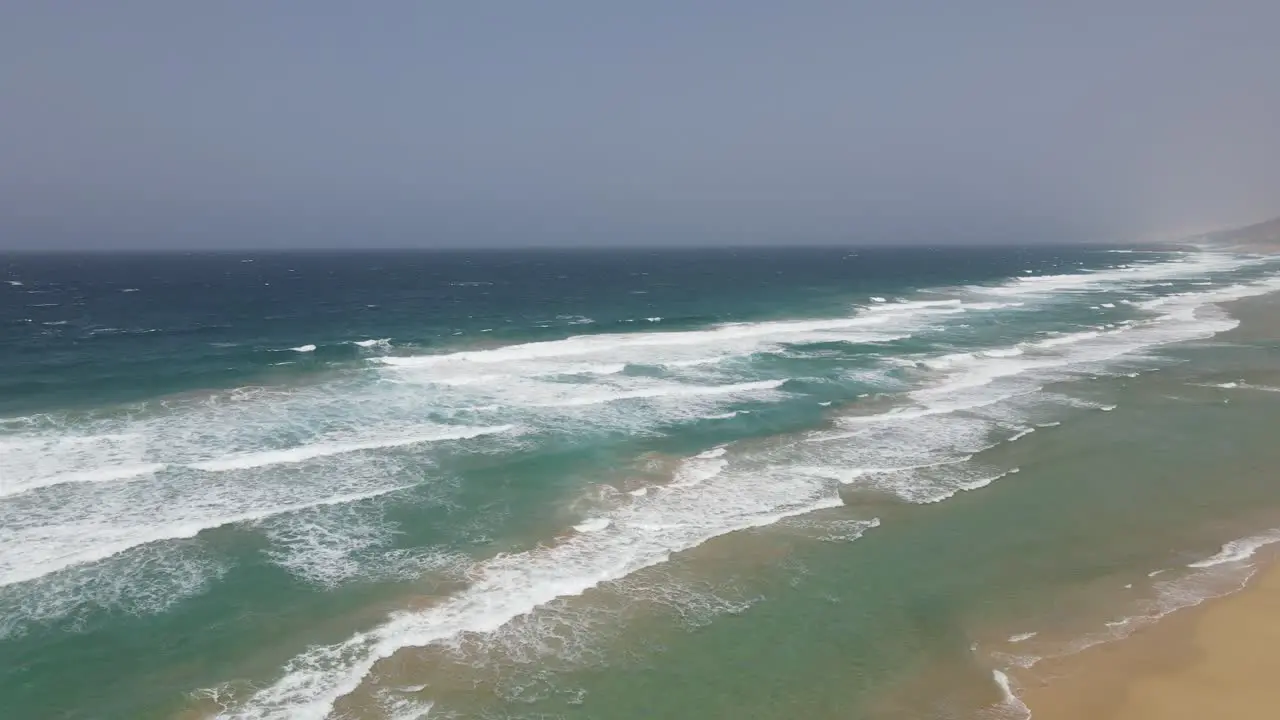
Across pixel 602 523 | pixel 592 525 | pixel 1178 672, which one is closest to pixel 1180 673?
pixel 1178 672

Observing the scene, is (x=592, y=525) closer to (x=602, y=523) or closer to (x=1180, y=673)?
(x=602, y=523)

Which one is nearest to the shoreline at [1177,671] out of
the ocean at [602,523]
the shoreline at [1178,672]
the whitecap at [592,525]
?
the shoreline at [1178,672]

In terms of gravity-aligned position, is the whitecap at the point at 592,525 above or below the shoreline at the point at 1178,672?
above

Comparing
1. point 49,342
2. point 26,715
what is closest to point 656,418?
point 26,715

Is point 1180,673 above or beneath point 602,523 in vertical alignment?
beneath

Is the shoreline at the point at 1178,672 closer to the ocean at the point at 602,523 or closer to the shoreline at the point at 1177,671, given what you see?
the shoreline at the point at 1177,671

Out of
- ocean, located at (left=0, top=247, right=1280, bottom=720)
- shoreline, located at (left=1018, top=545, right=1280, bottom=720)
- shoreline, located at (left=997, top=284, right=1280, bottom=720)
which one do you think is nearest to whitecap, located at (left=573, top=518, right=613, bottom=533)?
ocean, located at (left=0, top=247, right=1280, bottom=720)

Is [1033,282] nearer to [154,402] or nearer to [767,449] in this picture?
[767,449]
